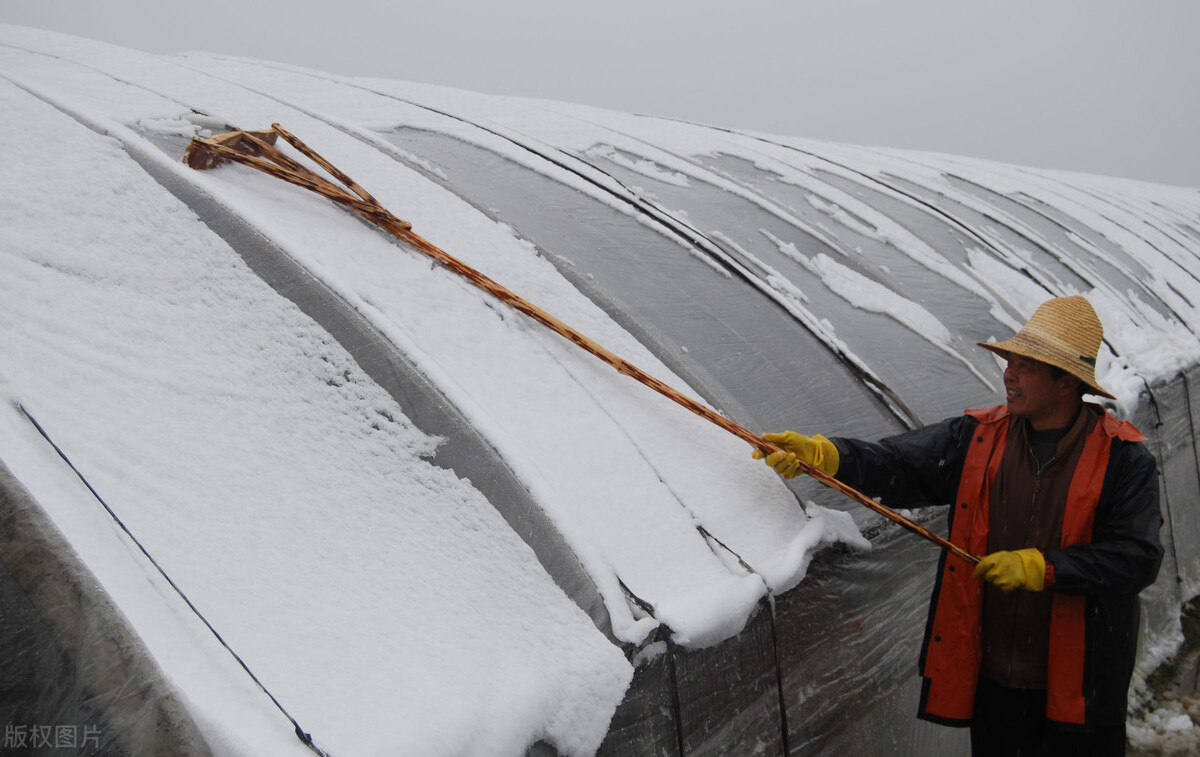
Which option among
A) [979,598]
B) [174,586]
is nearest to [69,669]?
[174,586]

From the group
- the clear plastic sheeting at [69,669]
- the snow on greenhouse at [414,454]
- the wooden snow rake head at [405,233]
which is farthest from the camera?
the wooden snow rake head at [405,233]

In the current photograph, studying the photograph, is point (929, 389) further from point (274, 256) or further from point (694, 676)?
point (274, 256)

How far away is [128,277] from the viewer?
194 cm

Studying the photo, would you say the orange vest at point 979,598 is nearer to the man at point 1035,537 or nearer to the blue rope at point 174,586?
the man at point 1035,537

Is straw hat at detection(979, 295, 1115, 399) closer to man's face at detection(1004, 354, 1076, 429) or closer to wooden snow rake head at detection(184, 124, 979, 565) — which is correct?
man's face at detection(1004, 354, 1076, 429)

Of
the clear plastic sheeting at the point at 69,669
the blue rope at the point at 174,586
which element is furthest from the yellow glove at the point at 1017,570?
the clear plastic sheeting at the point at 69,669

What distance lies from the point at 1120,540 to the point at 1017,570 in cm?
26

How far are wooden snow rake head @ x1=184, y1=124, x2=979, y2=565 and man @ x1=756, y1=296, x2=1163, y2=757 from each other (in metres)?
0.08

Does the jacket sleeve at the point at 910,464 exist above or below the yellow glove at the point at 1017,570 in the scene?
above

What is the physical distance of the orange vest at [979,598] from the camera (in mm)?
2047

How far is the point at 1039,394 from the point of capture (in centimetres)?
213

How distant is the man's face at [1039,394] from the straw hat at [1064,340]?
0.13ft

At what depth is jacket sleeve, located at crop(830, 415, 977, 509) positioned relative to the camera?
2.27 metres

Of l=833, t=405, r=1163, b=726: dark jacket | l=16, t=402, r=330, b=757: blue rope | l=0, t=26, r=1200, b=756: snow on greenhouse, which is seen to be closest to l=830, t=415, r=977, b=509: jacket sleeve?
l=833, t=405, r=1163, b=726: dark jacket
